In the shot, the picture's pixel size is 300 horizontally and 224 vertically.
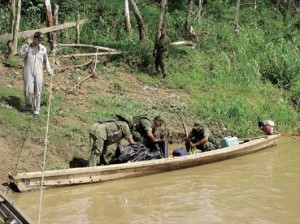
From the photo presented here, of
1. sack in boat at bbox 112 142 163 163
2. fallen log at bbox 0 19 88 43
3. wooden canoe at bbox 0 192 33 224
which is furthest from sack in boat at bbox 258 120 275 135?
wooden canoe at bbox 0 192 33 224

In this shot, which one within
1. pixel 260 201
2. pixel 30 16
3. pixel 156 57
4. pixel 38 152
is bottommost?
pixel 260 201

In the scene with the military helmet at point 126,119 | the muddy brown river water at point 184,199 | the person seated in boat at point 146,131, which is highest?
the military helmet at point 126,119

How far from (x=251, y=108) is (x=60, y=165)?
23.1 ft

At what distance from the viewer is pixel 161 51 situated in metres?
15.3

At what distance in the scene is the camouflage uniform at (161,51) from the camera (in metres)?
15.2

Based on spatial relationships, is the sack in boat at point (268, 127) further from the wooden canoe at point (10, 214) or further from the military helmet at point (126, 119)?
the wooden canoe at point (10, 214)

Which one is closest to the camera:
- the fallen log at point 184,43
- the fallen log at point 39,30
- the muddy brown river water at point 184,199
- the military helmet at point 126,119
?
the muddy brown river water at point 184,199

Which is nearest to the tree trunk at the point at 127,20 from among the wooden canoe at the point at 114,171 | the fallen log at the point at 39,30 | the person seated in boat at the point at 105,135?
the fallen log at the point at 39,30

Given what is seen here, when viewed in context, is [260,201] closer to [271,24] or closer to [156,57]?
[156,57]

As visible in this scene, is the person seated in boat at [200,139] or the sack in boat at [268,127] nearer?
the person seated in boat at [200,139]

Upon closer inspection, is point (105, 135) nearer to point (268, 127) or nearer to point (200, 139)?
point (200, 139)

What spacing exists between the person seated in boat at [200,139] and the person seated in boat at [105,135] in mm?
1712

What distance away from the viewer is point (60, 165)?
973 cm

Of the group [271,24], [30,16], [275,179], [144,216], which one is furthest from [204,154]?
[271,24]
